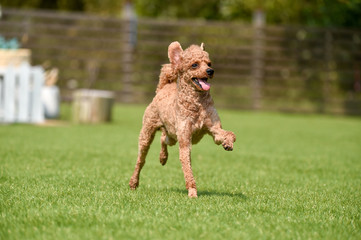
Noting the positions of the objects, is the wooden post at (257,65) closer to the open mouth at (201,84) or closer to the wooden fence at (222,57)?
the wooden fence at (222,57)

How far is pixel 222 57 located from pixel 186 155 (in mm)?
15111

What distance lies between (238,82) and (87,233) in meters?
16.3

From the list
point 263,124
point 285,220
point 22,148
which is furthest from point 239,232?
point 263,124

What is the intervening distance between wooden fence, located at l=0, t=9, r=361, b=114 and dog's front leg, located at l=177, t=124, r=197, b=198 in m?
14.4

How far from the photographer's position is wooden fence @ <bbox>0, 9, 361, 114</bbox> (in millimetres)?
19250

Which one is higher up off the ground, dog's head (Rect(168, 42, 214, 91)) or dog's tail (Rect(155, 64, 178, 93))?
dog's head (Rect(168, 42, 214, 91))

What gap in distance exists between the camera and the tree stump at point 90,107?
13.1 meters

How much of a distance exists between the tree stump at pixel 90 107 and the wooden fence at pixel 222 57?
Result: 5850mm

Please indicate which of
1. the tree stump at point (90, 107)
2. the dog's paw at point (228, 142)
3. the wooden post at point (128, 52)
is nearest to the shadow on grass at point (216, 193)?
the dog's paw at point (228, 142)

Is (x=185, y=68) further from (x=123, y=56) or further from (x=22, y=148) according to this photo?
(x=123, y=56)

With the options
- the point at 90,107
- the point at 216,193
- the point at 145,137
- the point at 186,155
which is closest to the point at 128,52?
the point at 90,107

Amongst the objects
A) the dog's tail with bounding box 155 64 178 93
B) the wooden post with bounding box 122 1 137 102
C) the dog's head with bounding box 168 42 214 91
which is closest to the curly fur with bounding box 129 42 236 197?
the dog's head with bounding box 168 42 214 91

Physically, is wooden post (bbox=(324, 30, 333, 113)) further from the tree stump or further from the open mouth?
the open mouth

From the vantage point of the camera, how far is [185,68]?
491 centimetres
